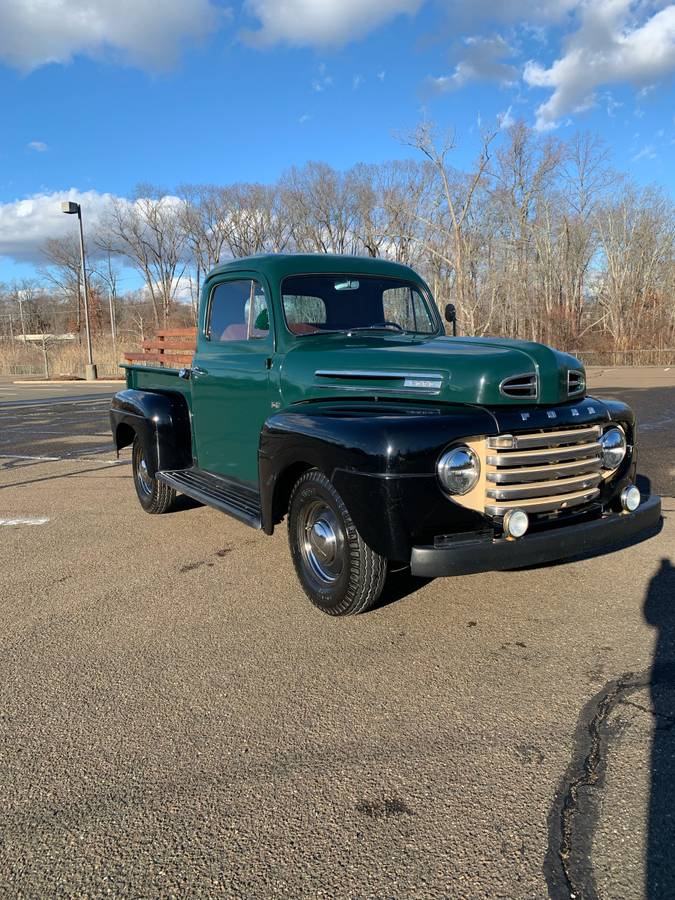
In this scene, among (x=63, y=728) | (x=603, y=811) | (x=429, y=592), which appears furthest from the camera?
(x=429, y=592)

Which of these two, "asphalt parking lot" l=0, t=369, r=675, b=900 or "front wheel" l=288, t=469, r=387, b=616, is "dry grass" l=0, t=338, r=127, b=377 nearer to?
"front wheel" l=288, t=469, r=387, b=616

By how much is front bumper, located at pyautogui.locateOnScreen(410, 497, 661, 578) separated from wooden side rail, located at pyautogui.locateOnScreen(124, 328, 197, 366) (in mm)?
3450

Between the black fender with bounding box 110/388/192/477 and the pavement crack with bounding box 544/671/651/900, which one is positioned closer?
the pavement crack with bounding box 544/671/651/900

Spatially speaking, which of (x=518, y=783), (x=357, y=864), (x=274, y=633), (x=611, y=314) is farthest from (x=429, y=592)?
(x=611, y=314)

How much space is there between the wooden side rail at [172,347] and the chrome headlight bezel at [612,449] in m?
3.50

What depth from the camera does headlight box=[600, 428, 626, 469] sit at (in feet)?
12.1

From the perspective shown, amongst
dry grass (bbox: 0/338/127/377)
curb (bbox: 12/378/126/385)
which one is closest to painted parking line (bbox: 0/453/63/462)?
curb (bbox: 12/378/126/385)

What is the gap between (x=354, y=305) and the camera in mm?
4699

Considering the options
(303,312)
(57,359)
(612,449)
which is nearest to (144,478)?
(303,312)

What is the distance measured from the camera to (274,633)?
345 cm

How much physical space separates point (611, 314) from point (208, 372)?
41912 millimetres

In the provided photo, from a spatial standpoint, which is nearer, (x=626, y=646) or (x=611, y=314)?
(x=626, y=646)

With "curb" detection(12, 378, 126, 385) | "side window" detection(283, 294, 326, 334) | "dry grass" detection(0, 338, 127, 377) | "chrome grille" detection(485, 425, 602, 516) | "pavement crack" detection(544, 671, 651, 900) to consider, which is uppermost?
"dry grass" detection(0, 338, 127, 377)

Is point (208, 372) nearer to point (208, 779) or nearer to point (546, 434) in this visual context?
point (546, 434)
